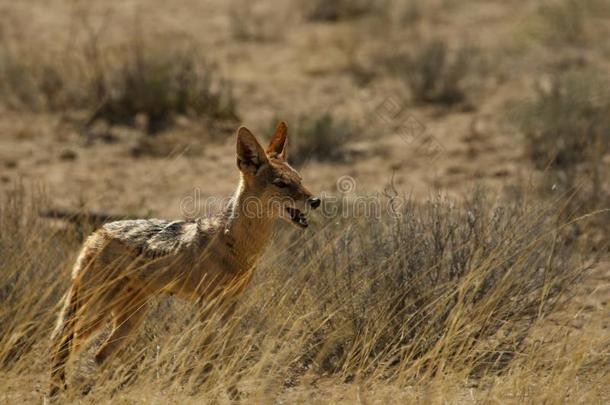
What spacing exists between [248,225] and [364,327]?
920mm

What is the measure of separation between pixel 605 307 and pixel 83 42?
931 cm

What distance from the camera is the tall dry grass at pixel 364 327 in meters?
5.35

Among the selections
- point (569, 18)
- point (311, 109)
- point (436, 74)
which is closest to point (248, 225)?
point (311, 109)

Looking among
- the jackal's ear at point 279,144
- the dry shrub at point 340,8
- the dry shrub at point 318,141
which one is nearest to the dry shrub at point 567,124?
the dry shrub at point 318,141

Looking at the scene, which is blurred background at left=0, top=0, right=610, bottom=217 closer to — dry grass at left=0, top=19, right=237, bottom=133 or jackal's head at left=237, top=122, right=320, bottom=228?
dry grass at left=0, top=19, right=237, bottom=133

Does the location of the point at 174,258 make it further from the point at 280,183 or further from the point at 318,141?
the point at 318,141

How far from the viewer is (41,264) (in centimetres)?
644

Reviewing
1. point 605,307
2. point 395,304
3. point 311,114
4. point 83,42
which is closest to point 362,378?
point 395,304

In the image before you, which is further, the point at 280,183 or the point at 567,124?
the point at 567,124

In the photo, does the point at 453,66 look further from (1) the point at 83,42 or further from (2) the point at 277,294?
(2) the point at 277,294

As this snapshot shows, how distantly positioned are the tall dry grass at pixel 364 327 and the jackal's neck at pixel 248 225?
25 centimetres

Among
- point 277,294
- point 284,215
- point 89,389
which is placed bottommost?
point 89,389

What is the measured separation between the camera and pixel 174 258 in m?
5.79

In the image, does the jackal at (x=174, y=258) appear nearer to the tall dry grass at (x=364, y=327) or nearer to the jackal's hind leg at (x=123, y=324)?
the jackal's hind leg at (x=123, y=324)
